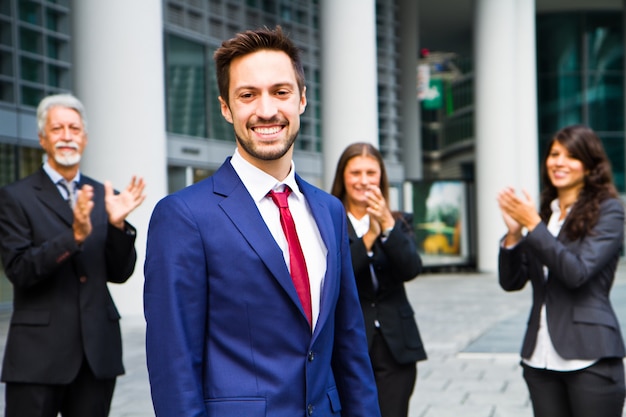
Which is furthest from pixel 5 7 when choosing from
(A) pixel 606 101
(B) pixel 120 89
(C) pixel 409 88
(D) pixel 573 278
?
(A) pixel 606 101

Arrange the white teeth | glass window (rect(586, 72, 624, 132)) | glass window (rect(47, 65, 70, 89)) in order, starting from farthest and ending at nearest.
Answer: glass window (rect(586, 72, 624, 132)) < glass window (rect(47, 65, 70, 89)) < the white teeth

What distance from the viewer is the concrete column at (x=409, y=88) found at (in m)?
27.3

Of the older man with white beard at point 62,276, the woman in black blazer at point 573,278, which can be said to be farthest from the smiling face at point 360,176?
the older man with white beard at point 62,276

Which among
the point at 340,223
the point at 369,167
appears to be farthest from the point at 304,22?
the point at 340,223

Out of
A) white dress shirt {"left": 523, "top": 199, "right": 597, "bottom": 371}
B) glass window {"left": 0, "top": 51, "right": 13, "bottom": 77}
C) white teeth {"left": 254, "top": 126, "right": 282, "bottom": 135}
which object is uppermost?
glass window {"left": 0, "top": 51, "right": 13, "bottom": 77}

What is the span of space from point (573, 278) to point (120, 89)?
9.06 metres

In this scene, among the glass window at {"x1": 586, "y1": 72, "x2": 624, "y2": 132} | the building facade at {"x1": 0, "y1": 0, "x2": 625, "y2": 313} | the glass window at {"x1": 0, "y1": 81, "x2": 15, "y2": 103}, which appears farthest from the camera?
the glass window at {"x1": 586, "y1": 72, "x2": 624, "y2": 132}

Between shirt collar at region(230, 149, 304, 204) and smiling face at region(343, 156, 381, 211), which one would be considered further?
smiling face at region(343, 156, 381, 211)

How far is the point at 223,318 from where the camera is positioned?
7.88 feet

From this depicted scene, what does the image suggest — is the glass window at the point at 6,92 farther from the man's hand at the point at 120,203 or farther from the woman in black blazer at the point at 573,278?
the woman in black blazer at the point at 573,278

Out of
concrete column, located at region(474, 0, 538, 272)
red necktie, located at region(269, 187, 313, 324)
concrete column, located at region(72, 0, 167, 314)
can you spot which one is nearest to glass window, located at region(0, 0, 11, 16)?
concrete column, located at region(72, 0, 167, 314)

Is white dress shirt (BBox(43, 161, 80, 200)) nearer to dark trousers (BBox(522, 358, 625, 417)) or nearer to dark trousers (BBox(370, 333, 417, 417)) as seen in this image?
dark trousers (BBox(370, 333, 417, 417))

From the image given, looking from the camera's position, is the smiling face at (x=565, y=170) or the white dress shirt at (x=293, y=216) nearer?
the white dress shirt at (x=293, y=216)

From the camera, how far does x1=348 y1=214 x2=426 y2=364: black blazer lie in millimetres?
4555
